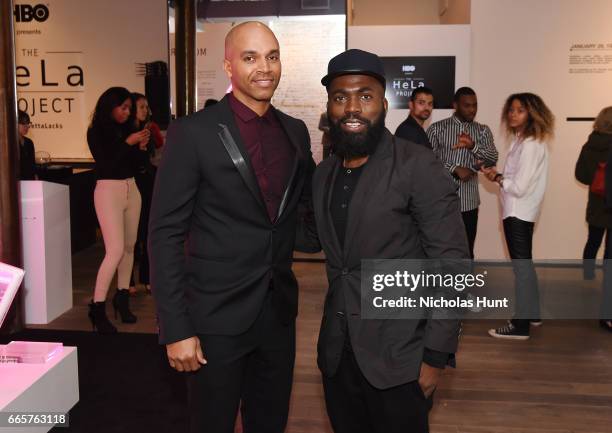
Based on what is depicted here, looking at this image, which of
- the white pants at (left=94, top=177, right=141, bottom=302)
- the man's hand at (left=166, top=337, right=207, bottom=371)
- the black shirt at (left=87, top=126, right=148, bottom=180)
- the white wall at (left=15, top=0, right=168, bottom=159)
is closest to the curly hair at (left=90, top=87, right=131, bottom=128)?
the black shirt at (left=87, top=126, right=148, bottom=180)

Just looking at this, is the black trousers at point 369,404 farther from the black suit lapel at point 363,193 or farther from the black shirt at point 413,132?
the black shirt at point 413,132

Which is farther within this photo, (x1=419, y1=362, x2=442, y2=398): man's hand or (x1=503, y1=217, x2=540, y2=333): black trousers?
(x1=503, y1=217, x2=540, y2=333): black trousers

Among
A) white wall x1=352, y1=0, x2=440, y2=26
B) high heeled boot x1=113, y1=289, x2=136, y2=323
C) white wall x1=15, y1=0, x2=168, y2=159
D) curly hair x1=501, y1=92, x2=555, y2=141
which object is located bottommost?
high heeled boot x1=113, y1=289, x2=136, y2=323

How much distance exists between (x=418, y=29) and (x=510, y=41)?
1019mm

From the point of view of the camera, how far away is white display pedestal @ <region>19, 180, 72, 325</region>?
493cm

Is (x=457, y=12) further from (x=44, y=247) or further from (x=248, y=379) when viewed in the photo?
(x=248, y=379)

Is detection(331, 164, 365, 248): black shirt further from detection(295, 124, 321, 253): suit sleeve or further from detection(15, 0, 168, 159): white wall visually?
detection(15, 0, 168, 159): white wall

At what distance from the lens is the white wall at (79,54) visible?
9305 mm

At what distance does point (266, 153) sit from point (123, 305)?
3.39m

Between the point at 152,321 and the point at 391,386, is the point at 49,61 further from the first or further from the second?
the point at 391,386

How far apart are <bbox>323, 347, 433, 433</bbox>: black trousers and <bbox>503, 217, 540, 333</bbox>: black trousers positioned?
277 cm

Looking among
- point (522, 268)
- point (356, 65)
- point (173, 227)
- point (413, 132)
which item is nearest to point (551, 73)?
point (413, 132)

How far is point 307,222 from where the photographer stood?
2.34 metres

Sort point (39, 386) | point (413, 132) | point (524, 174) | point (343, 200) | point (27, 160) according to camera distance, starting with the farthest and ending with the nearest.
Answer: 1. point (27, 160)
2. point (413, 132)
3. point (524, 174)
4. point (343, 200)
5. point (39, 386)
